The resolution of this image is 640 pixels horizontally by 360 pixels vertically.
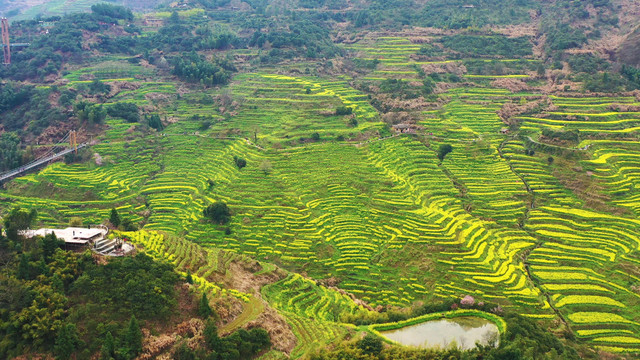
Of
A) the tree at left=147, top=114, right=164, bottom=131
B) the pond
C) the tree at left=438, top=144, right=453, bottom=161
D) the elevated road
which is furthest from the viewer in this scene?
the tree at left=147, top=114, right=164, bottom=131

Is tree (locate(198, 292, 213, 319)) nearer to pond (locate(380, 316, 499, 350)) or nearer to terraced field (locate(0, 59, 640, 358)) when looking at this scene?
terraced field (locate(0, 59, 640, 358))

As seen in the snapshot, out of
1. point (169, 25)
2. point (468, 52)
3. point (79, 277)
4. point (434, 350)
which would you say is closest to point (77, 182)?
point (79, 277)

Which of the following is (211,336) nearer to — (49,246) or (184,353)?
(184,353)

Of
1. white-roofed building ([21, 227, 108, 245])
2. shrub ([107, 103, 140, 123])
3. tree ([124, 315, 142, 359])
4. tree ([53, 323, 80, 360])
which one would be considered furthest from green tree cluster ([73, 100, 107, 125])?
tree ([124, 315, 142, 359])

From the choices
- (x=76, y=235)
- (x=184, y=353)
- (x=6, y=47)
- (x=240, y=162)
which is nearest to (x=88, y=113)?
(x=240, y=162)

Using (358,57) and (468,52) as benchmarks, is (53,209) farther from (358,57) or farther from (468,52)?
(468,52)
